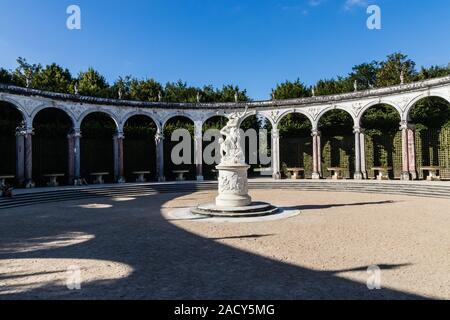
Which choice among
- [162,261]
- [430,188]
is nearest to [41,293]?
[162,261]

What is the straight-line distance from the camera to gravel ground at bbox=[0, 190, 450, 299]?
5793 mm

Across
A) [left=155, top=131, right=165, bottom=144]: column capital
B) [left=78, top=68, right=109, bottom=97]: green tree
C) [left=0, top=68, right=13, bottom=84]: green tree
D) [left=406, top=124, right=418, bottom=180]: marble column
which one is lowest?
[left=406, top=124, right=418, bottom=180]: marble column

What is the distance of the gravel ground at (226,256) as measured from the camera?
5793mm

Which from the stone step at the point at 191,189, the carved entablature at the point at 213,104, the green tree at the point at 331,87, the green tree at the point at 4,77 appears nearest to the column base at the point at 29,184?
the stone step at the point at 191,189

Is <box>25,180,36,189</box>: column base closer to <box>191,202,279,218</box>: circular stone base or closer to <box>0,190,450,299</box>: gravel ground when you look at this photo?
<box>0,190,450,299</box>: gravel ground

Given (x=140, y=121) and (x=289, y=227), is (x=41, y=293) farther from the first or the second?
(x=140, y=121)

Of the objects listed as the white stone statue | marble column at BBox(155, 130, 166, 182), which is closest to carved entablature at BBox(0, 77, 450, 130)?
marble column at BBox(155, 130, 166, 182)

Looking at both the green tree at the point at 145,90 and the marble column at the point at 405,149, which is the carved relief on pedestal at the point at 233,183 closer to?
the marble column at the point at 405,149

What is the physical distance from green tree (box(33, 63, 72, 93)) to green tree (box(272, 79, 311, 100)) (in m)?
24.2

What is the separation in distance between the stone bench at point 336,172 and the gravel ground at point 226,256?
14605mm

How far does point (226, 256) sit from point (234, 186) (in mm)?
Answer: 6444

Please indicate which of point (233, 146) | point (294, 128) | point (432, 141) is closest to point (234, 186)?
point (233, 146)

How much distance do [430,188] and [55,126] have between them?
28131mm

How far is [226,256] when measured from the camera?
7.85 m
